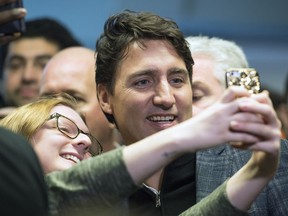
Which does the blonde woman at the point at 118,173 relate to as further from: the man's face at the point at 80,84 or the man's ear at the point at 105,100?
the man's face at the point at 80,84

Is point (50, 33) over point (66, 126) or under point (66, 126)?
under

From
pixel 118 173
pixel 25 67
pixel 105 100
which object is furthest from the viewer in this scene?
pixel 25 67

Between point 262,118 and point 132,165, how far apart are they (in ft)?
1.02

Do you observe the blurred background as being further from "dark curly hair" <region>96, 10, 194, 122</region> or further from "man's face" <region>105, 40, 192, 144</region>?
"man's face" <region>105, 40, 192, 144</region>

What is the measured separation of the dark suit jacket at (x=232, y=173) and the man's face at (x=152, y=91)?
0.15 meters

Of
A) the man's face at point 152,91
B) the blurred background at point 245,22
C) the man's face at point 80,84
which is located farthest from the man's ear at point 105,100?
the blurred background at point 245,22

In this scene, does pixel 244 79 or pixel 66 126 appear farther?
pixel 66 126

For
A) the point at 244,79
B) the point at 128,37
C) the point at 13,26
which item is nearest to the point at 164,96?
the point at 128,37

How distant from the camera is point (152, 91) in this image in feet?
8.09

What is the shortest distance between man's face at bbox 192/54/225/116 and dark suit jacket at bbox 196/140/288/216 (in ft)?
1.72

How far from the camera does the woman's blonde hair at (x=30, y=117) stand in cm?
241

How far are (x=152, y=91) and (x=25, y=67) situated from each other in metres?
1.31

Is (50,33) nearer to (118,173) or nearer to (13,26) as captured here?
(13,26)

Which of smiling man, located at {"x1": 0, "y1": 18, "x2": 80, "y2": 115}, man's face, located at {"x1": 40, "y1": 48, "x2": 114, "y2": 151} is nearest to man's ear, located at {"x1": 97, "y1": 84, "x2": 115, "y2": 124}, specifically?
man's face, located at {"x1": 40, "y1": 48, "x2": 114, "y2": 151}
